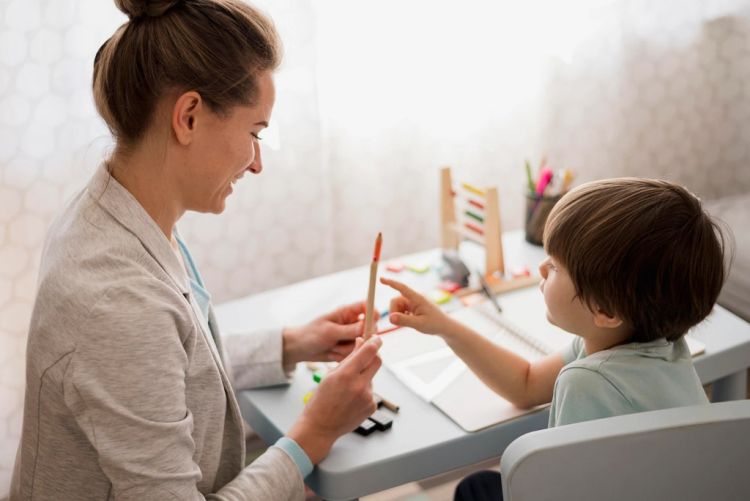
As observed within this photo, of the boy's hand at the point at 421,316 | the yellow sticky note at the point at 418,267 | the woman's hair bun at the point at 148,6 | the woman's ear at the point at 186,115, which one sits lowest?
the yellow sticky note at the point at 418,267

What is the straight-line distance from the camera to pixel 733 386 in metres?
1.28

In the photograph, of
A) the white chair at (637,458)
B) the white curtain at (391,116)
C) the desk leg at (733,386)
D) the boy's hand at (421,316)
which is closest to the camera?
the white chair at (637,458)

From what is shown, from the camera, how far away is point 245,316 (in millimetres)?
1391

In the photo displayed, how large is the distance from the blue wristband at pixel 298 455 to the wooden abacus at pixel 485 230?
0.57 metres

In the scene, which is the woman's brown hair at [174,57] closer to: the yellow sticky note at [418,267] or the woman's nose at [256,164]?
the woman's nose at [256,164]

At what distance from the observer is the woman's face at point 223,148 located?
0.98 metres

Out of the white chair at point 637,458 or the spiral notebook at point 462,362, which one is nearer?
the white chair at point 637,458

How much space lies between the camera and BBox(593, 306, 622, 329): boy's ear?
969 millimetres

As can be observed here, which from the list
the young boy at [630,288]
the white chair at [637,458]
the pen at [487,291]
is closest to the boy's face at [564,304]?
the young boy at [630,288]

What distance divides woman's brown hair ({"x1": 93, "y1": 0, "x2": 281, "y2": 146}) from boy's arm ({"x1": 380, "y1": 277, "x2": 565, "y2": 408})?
0.39 m

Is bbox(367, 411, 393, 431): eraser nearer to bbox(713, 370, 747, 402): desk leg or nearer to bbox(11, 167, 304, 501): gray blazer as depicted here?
bbox(11, 167, 304, 501): gray blazer

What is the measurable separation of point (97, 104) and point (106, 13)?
2.05ft

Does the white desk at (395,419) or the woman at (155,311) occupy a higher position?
the woman at (155,311)

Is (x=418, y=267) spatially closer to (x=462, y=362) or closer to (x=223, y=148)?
(x=462, y=362)
